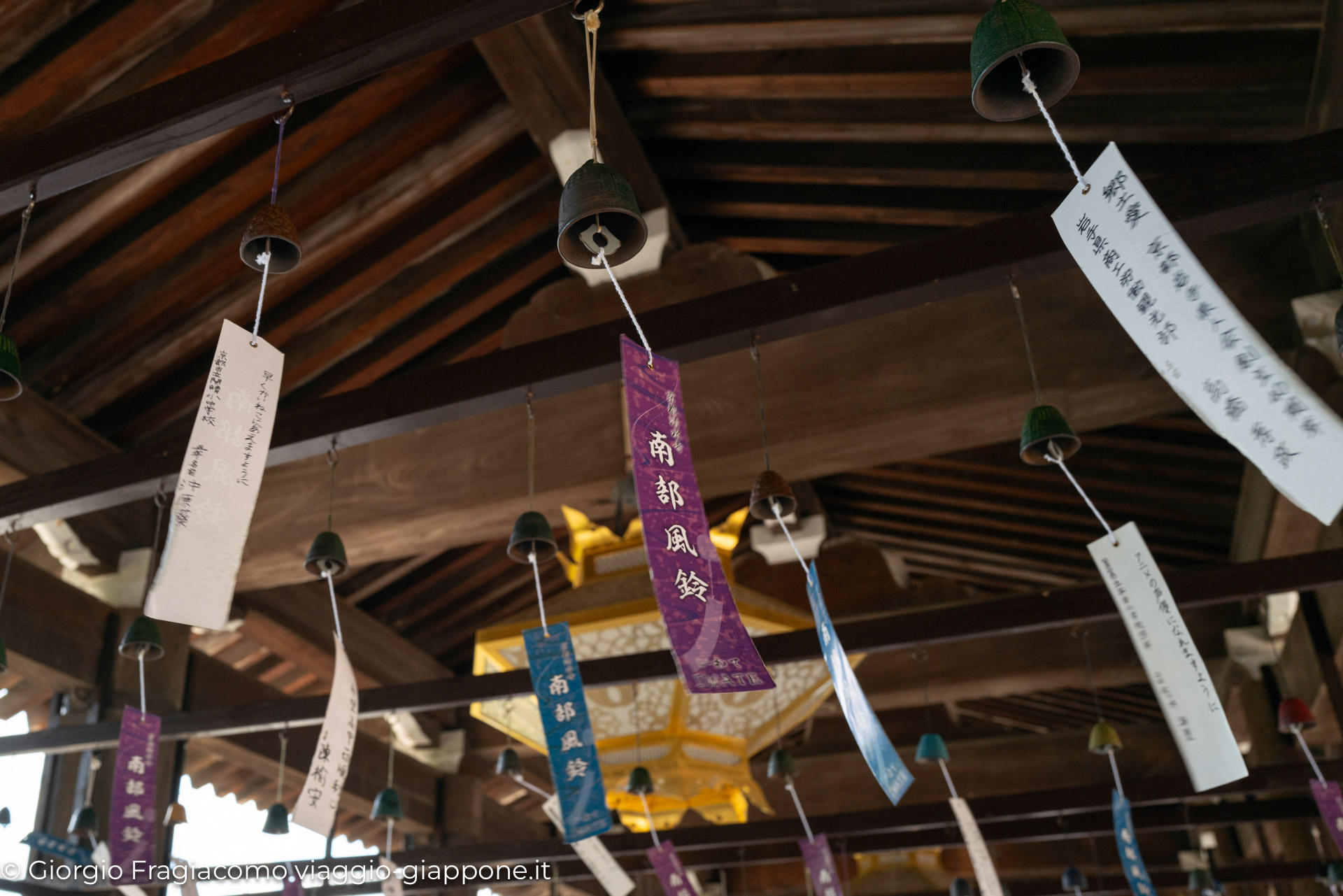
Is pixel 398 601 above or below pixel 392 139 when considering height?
below

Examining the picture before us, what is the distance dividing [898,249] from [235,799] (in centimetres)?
668

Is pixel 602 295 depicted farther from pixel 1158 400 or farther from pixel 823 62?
pixel 1158 400

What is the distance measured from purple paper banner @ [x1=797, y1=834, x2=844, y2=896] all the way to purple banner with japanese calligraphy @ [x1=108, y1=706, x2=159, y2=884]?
3.23m

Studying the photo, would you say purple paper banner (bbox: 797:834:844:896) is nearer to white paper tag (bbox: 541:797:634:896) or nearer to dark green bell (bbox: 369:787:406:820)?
white paper tag (bbox: 541:797:634:896)

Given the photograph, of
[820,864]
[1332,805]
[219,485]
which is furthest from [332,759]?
[1332,805]

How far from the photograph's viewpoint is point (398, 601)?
7.08 metres

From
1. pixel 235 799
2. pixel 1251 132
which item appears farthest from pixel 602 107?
pixel 235 799

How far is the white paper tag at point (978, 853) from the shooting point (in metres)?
5.05

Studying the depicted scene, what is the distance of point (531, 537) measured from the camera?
3.49 m

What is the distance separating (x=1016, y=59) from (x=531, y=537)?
7.08ft

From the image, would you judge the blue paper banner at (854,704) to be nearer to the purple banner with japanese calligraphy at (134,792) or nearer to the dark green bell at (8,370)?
Answer: the dark green bell at (8,370)

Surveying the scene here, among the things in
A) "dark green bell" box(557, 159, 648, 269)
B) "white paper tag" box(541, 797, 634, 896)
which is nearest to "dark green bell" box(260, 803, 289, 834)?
"white paper tag" box(541, 797, 634, 896)

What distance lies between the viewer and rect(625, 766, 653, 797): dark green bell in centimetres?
555

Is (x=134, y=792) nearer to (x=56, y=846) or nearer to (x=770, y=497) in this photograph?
(x=56, y=846)
